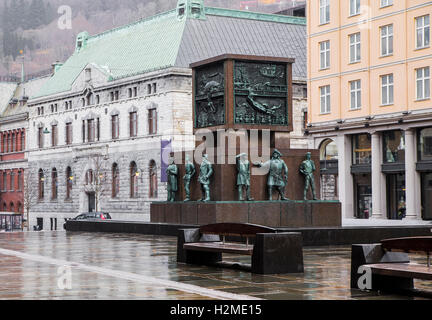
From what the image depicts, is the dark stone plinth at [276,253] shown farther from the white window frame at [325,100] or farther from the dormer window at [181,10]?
the dormer window at [181,10]

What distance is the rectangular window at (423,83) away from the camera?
170 ft

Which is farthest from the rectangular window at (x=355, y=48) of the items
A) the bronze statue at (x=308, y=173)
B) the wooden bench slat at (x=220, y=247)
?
the wooden bench slat at (x=220, y=247)

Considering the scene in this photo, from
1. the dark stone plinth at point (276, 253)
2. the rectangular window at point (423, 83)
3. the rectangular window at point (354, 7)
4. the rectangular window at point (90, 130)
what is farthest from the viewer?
the rectangular window at point (90, 130)

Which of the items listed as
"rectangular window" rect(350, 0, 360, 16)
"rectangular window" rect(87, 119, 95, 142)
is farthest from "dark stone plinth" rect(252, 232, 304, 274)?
"rectangular window" rect(87, 119, 95, 142)

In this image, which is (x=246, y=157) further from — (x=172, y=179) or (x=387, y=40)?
(x=387, y=40)

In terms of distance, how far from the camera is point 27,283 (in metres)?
16.1

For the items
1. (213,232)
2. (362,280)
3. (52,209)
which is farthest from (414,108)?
(52,209)

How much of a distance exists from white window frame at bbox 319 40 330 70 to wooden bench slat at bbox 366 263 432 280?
47.3m

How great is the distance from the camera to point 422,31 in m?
52.6

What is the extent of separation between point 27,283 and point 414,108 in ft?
132

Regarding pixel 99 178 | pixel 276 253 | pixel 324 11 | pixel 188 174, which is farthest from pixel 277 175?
pixel 99 178

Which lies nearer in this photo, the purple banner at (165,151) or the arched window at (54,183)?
the purple banner at (165,151)

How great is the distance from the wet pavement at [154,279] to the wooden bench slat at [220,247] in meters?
0.45

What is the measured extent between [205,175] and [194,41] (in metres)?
43.5
